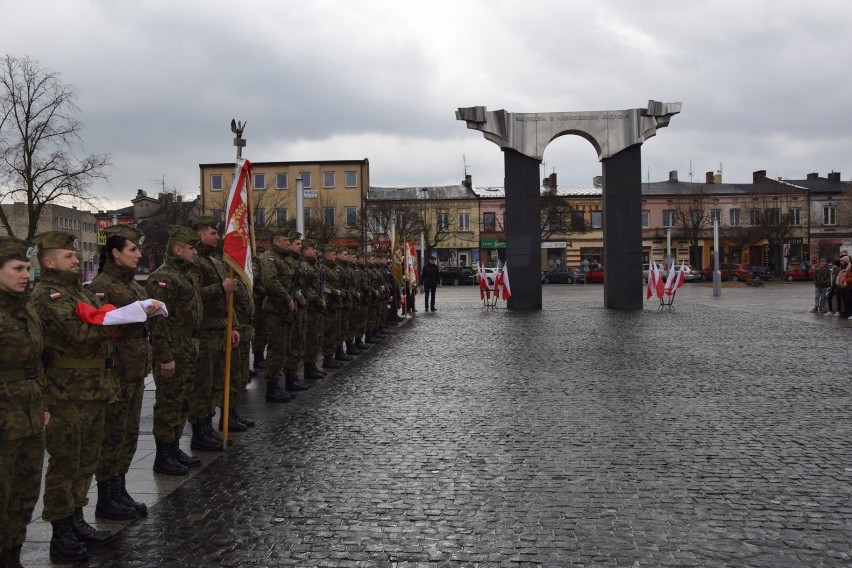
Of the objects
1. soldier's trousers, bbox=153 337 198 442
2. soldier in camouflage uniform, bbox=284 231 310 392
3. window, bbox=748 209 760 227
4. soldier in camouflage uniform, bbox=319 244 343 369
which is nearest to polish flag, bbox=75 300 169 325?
soldier's trousers, bbox=153 337 198 442

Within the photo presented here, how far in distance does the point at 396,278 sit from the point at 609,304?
310 inches

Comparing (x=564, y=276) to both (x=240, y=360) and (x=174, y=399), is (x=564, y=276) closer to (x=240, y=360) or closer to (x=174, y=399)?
(x=240, y=360)

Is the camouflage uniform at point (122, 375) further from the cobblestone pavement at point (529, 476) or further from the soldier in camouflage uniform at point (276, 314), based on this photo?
the soldier in camouflage uniform at point (276, 314)

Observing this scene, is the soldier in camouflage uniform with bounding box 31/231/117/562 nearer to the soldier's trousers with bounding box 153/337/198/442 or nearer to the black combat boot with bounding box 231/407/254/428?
the soldier's trousers with bounding box 153/337/198/442

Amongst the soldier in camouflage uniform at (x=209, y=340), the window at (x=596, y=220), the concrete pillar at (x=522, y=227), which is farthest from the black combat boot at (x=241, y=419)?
Result: the window at (x=596, y=220)

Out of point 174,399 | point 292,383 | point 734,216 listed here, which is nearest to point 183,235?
point 174,399

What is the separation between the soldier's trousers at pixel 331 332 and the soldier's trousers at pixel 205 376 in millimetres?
4749

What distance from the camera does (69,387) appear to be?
438 centimetres

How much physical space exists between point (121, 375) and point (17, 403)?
1080mm

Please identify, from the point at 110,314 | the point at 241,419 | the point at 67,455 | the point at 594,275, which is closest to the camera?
the point at 110,314

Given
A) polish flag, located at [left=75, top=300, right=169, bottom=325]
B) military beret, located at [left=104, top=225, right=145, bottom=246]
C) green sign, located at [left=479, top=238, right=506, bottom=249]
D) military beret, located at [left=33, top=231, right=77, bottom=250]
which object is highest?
green sign, located at [left=479, top=238, right=506, bottom=249]

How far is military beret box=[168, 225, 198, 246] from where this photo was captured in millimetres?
6371

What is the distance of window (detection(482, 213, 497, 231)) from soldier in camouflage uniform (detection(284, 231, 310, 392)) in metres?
57.8

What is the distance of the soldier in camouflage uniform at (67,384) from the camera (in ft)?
14.2
